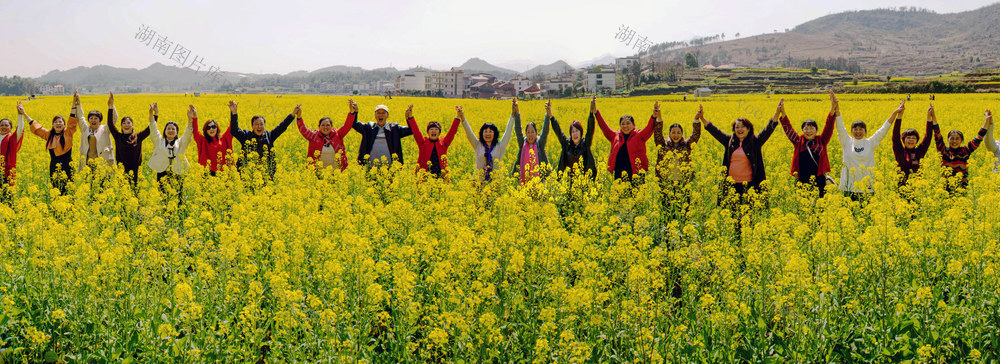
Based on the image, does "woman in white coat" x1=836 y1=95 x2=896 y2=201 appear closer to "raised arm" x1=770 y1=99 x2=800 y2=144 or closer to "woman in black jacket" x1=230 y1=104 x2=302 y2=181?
"raised arm" x1=770 y1=99 x2=800 y2=144

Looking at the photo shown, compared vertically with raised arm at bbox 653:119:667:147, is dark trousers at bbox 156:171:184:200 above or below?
below

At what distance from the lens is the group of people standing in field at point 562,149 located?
8.68 meters

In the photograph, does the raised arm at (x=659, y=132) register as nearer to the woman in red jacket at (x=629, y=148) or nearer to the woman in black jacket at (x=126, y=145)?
the woman in red jacket at (x=629, y=148)

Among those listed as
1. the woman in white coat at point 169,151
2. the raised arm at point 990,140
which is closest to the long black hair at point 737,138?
Answer: the raised arm at point 990,140

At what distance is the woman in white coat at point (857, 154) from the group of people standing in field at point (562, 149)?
0.02 m

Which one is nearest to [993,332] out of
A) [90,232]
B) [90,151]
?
[90,232]

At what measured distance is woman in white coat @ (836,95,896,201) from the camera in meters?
8.75

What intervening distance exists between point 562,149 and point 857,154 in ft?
14.2

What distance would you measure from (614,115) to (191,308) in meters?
24.4

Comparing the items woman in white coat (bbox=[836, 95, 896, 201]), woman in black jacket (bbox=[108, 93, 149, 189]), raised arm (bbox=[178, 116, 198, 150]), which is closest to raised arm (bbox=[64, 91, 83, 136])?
woman in black jacket (bbox=[108, 93, 149, 189])

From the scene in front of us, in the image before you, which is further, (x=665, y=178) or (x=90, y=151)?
(x=90, y=151)

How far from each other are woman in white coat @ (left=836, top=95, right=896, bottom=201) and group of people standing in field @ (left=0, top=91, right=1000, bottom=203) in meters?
0.02

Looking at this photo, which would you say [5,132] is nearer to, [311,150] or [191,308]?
[311,150]

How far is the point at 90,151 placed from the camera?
999cm
